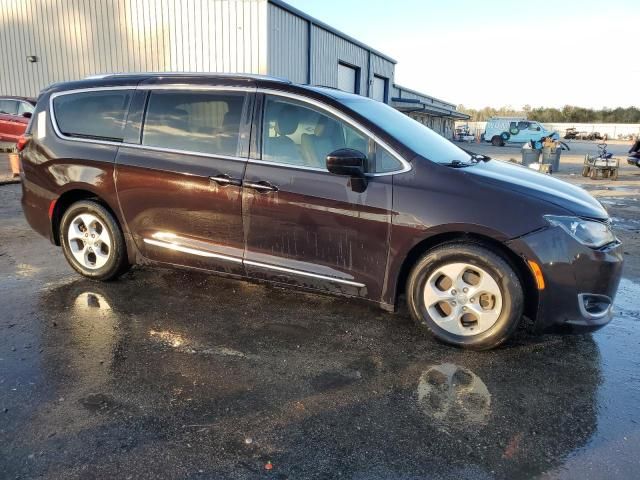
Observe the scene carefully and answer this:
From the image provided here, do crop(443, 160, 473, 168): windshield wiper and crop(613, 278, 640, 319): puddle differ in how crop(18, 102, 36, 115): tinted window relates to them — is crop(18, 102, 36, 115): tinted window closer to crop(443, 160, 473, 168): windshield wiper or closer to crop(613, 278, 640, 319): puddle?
crop(443, 160, 473, 168): windshield wiper

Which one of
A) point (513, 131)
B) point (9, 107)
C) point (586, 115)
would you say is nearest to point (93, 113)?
point (9, 107)

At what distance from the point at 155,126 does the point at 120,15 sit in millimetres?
16788

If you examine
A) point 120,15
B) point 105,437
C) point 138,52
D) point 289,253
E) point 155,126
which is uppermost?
point 120,15

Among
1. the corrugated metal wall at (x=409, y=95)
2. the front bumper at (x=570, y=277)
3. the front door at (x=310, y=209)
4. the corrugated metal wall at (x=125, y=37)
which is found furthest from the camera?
the corrugated metal wall at (x=409, y=95)

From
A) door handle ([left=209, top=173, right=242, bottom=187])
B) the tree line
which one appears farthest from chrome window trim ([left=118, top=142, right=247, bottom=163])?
the tree line

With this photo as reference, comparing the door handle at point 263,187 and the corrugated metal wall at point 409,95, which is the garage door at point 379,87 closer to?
the corrugated metal wall at point 409,95

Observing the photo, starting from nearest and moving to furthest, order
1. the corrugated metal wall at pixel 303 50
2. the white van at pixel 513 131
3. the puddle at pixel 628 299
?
the puddle at pixel 628 299
the corrugated metal wall at pixel 303 50
the white van at pixel 513 131

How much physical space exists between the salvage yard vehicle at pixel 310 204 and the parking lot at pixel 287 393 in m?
0.36

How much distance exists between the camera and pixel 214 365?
3.20 metres

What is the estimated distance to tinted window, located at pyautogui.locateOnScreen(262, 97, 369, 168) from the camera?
12.0ft

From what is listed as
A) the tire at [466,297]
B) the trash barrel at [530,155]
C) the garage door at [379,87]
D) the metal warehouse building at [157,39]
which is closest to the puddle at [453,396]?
the tire at [466,297]

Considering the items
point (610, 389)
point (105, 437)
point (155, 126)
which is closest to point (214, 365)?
point (105, 437)

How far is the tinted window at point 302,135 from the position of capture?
3.66 meters

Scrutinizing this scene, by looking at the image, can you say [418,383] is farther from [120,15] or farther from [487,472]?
[120,15]
